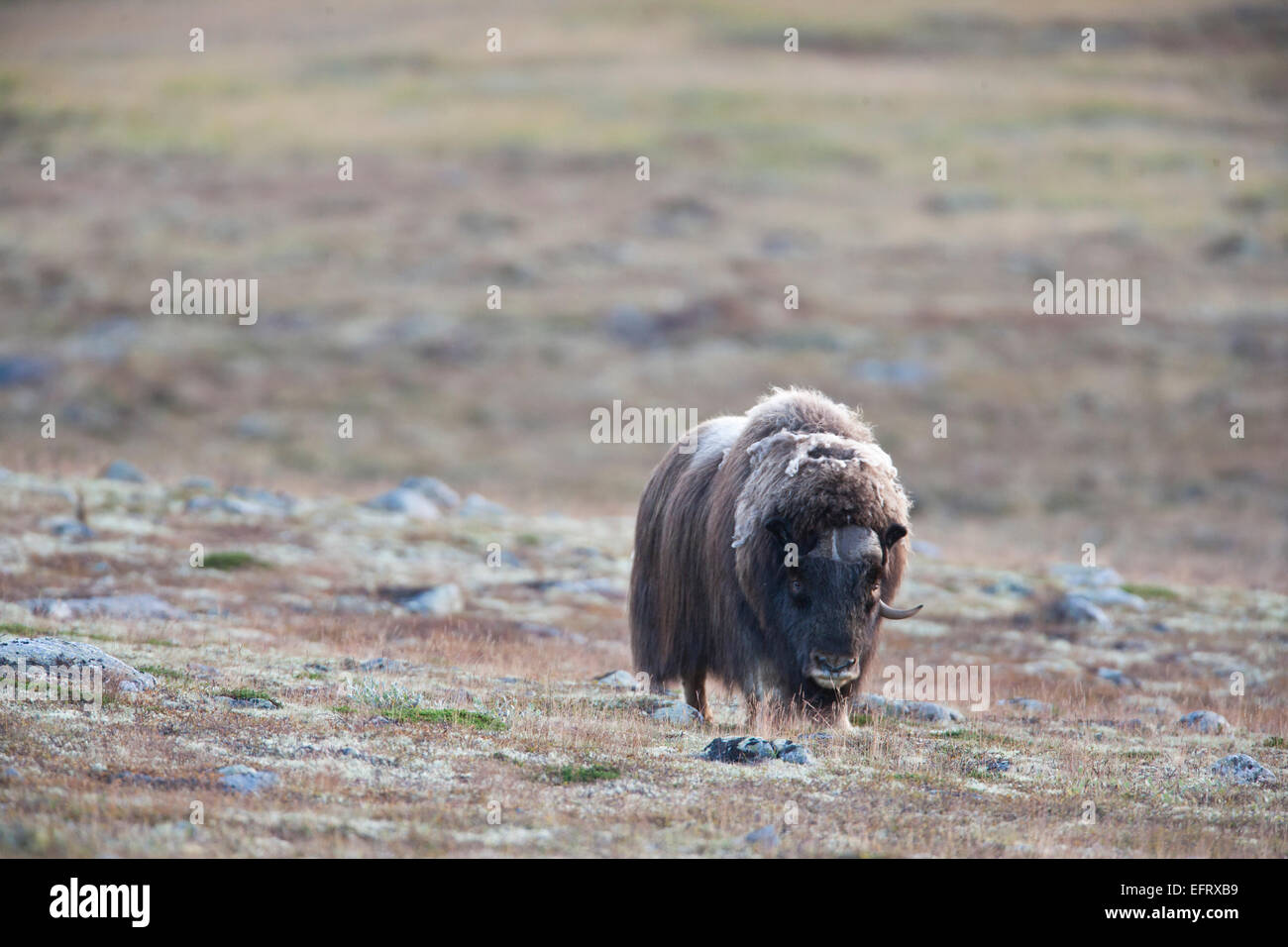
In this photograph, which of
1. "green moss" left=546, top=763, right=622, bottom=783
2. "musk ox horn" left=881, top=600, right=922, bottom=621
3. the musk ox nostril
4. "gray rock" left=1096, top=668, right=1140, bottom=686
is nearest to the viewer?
"green moss" left=546, top=763, right=622, bottom=783

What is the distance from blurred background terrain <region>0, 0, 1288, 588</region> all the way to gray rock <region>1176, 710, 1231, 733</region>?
12453mm

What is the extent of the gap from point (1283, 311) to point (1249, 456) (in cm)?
1277

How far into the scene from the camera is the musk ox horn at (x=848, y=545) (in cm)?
1098

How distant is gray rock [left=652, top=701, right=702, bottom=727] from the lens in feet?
39.4

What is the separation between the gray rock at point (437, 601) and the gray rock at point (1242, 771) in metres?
10.7

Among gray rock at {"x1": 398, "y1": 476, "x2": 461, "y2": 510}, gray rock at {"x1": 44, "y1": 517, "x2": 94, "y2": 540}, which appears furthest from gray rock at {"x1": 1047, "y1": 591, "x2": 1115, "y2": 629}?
gray rock at {"x1": 44, "y1": 517, "x2": 94, "y2": 540}

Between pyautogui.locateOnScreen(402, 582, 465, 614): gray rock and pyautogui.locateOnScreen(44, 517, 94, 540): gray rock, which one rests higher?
pyautogui.locateOnScreen(44, 517, 94, 540): gray rock

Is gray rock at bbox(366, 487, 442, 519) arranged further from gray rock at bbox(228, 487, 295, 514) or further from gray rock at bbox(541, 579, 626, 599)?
gray rock at bbox(541, 579, 626, 599)

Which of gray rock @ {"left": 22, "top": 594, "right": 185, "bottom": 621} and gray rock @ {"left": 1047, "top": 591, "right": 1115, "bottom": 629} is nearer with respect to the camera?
gray rock @ {"left": 22, "top": 594, "right": 185, "bottom": 621}

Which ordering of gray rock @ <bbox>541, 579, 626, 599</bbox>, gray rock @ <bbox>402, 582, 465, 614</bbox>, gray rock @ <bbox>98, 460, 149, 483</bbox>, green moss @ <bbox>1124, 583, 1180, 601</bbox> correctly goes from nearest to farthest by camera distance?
1. gray rock @ <bbox>402, 582, 465, 614</bbox>
2. gray rock @ <bbox>541, 579, 626, 599</bbox>
3. green moss @ <bbox>1124, 583, 1180, 601</bbox>
4. gray rock @ <bbox>98, 460, 149, 483</bbox>

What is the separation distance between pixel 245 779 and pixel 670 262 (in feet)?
170

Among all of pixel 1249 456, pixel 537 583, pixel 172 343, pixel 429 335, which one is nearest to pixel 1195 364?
pixel 1249 456

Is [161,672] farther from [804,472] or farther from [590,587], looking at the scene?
[590,587]

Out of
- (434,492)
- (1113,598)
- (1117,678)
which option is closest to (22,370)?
(434,492)
